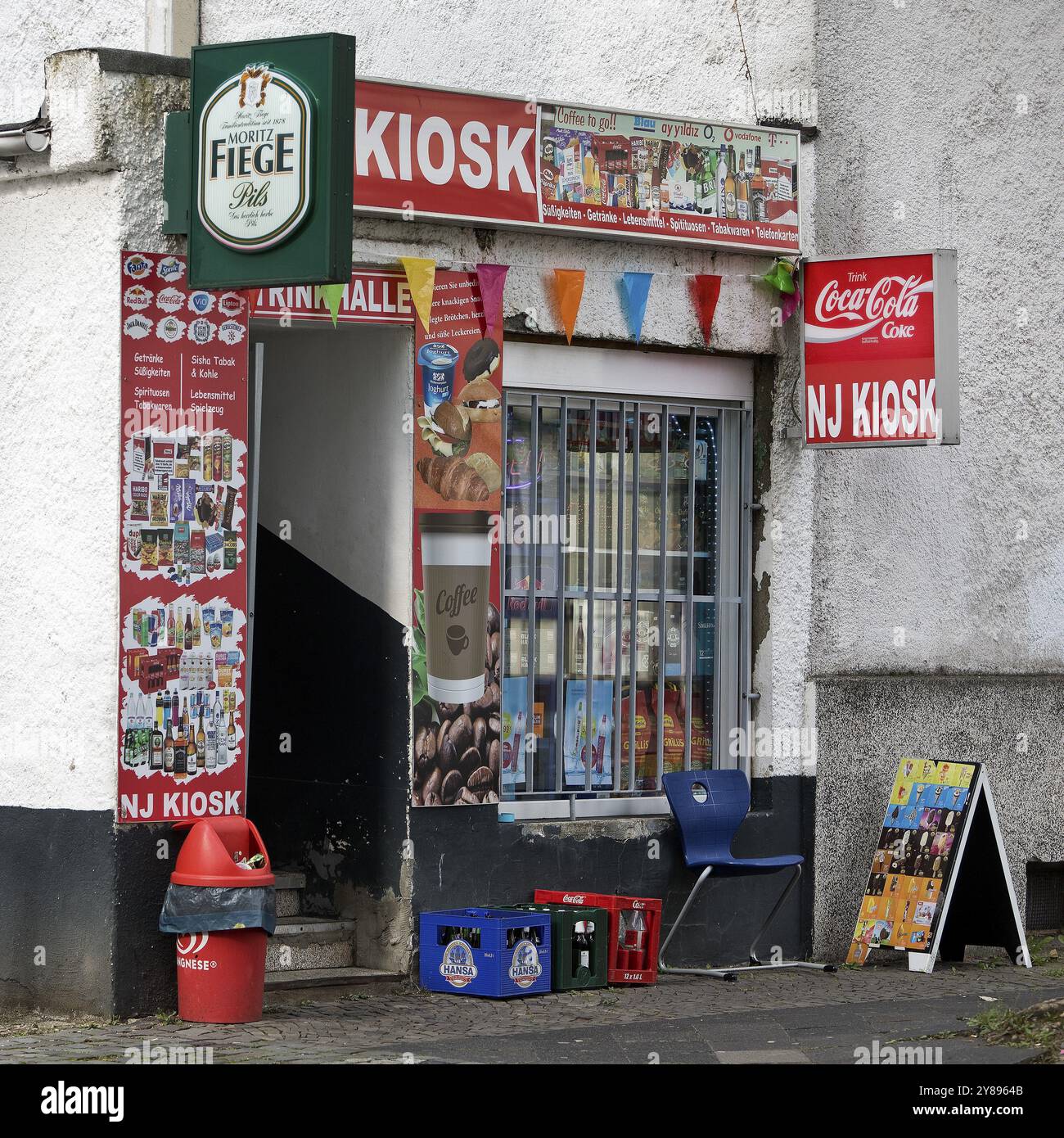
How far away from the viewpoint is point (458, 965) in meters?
8.70

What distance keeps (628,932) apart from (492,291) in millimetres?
3121

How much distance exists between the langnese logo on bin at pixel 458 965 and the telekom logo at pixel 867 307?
365 cm

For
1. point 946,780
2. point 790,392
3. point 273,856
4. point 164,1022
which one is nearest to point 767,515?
point 790,392

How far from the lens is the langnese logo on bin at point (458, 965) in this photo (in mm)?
8680

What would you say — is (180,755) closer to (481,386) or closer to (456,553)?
(456,553)

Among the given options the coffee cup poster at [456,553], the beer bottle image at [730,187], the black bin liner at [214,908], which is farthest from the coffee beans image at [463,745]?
the beer bottle image at [730,187]

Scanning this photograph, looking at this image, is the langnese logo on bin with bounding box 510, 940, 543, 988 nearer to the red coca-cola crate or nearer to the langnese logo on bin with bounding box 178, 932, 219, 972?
the red coca-cola crate

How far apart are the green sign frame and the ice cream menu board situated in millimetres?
384

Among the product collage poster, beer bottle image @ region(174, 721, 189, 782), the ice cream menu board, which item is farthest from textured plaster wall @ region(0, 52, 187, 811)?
the product collage poster

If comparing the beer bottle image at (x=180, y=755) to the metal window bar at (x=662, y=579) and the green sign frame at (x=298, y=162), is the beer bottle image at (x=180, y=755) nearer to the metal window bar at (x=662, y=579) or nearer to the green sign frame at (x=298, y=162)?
the green sign frame at (x=298, y=162)

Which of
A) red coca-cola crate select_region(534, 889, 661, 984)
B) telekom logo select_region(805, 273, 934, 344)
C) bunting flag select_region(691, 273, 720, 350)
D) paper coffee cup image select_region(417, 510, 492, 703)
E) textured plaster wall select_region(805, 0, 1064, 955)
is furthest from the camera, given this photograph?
textured plaster wall select_region(805, 0, 1064, 955)

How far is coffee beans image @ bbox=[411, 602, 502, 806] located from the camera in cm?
893

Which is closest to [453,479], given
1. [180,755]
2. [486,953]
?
[180,755]
